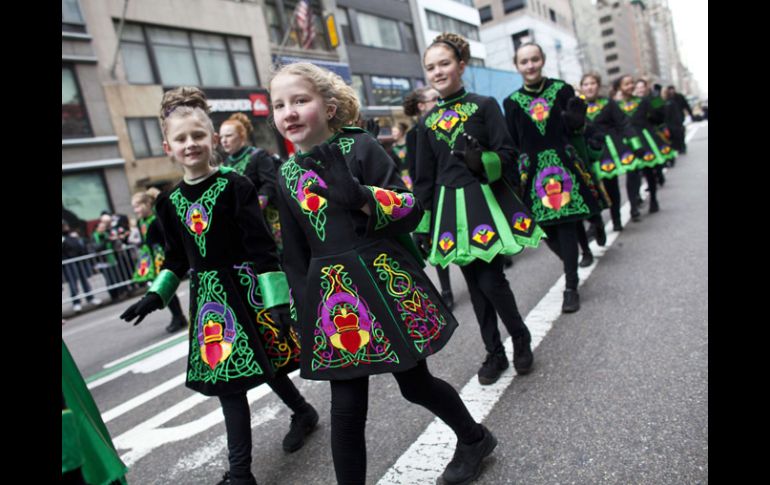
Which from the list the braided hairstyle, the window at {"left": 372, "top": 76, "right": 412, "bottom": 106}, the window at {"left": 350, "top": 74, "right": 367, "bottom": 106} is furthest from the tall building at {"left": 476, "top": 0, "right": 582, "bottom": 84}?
the braided hairstyle

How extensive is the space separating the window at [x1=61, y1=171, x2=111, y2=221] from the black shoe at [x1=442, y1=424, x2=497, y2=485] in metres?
17.1

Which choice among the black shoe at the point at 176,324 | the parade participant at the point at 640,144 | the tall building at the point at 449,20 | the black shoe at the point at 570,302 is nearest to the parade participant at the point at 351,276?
the black shoe at the point at 570,302

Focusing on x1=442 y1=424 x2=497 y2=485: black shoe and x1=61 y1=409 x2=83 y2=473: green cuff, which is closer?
x1=61 y1=409 x2=83 y2=473: green cuff

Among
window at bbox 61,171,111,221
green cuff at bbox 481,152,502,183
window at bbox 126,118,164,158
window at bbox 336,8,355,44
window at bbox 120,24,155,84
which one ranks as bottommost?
green cuff at bbox 481,152,502,183

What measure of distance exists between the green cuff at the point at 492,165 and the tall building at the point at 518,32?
181 feet

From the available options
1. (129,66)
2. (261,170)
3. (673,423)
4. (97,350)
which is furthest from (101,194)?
(673,423)

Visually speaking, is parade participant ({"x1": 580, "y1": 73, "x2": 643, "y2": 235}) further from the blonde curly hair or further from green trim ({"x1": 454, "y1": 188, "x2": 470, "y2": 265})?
the blonde curly hair

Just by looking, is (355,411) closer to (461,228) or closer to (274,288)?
(274,288)

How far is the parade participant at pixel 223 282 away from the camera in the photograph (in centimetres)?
263

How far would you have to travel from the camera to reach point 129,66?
63.3 ft

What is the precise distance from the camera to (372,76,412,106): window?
31808 millimetres

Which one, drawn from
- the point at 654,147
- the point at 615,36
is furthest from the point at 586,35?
the point at 654,147

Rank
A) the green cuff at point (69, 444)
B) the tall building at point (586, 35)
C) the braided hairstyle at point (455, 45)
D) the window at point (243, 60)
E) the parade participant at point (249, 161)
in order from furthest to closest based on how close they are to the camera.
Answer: the tall building at point (586, 35) → the window at point (243, 60) → the parade participant at point (249, 161) → the braided hairstyle at point (455, 45) → the green cuff at point (69, 444)

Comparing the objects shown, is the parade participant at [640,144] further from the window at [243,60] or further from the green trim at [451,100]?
the window at [243,60]
